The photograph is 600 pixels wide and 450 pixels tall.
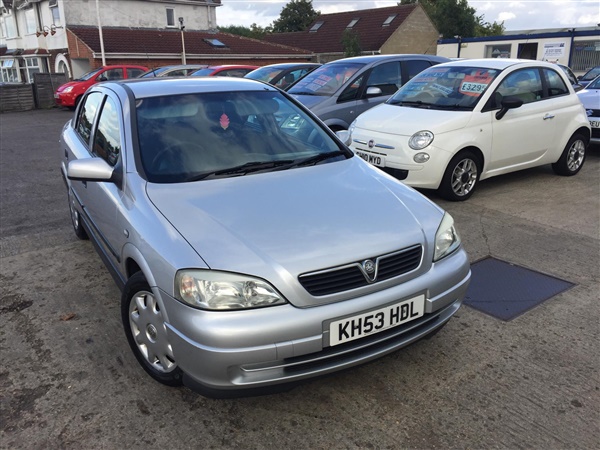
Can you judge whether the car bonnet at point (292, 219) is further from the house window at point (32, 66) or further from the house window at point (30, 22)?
the house window at point (30, 22)

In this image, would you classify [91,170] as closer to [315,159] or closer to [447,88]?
[315,159]

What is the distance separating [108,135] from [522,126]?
501 cm

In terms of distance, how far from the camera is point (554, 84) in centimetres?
692

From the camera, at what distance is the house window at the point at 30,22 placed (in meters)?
30.9

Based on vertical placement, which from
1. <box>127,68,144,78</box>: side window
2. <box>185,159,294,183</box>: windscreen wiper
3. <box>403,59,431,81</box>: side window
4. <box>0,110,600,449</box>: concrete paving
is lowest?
<box>0,110,600,449</box>: concrete paving

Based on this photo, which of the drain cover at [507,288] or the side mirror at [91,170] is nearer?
the side mirror at [91,170]

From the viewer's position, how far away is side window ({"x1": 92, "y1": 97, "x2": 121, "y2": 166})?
3.39 metres

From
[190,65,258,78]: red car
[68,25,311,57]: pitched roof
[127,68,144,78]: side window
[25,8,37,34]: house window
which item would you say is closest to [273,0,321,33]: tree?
[68,25,311,57]: pitched roof

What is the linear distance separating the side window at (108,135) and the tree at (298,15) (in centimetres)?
6250

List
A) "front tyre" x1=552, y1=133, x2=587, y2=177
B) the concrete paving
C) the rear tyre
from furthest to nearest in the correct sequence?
1. "front tyre" x1=552, y1=133, x2=587, y2=177
2. the rear tyre
3. the concrete paving

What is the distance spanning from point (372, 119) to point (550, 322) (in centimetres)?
370

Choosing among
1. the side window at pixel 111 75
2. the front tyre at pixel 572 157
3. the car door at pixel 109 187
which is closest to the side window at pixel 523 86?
the front tyre at pixel 572 157

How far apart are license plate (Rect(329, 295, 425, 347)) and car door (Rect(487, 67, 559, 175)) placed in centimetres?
424

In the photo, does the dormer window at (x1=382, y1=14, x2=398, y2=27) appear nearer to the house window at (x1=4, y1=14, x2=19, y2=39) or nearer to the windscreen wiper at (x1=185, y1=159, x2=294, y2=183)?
the house window at (x1=4, y1=14, x2=19, y2=39)
